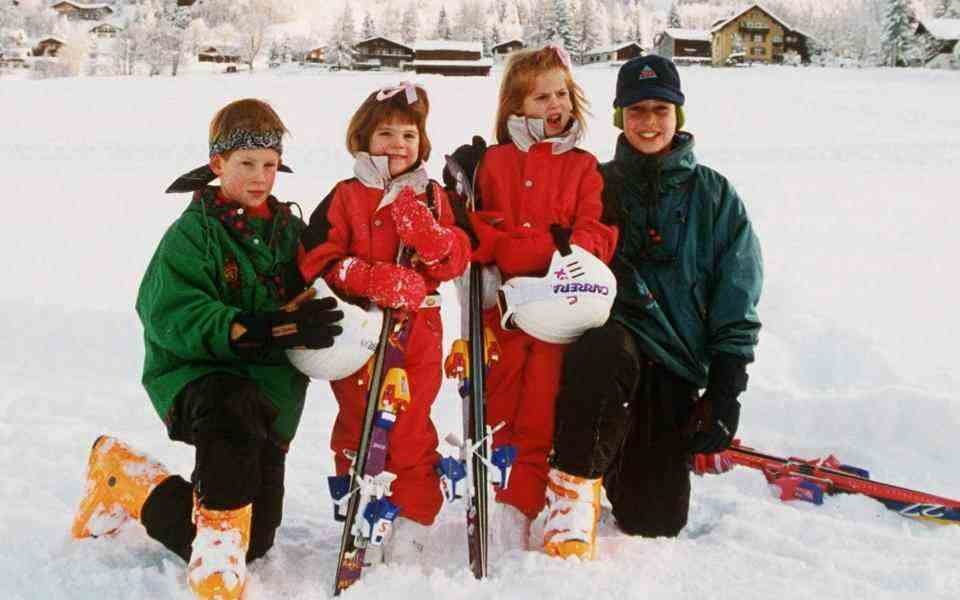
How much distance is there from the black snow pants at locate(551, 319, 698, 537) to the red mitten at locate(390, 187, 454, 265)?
56cm

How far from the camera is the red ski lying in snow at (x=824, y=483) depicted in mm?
3045

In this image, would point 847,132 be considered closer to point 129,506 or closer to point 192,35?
point 129,506

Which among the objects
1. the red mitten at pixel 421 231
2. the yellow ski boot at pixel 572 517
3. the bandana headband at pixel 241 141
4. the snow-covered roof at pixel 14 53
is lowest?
the yellow ski boot at pixel 572 517

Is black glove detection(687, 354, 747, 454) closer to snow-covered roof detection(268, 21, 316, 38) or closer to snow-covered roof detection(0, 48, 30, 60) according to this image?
snow-covered roof detection(0, 48, 30, 60)

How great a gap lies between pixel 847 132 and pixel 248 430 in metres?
18.3

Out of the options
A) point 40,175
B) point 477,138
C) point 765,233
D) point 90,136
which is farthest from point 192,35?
point 477,138

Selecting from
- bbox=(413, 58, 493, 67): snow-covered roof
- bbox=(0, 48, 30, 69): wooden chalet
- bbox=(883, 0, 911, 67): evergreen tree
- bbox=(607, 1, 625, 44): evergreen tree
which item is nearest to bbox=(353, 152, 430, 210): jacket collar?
bbox=(413, 58, 493, 67): snow-covered roof

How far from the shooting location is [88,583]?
2455 millimetres

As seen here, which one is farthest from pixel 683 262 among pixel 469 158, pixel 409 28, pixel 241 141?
pixel 409 28

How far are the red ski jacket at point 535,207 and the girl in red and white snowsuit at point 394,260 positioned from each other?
0.61ft

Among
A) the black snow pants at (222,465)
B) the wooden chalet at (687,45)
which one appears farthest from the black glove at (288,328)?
the wooden chalet at (687,45)

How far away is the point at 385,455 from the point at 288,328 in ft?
1.83

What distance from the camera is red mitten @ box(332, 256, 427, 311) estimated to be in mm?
2631

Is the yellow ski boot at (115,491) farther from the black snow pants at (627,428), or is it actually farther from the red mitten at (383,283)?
the black snow pants at (627,428)
